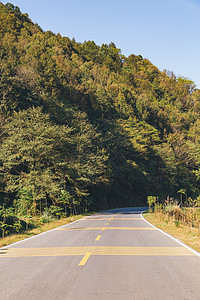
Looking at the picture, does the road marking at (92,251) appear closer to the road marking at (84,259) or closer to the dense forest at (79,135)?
the road marking at (84,259)

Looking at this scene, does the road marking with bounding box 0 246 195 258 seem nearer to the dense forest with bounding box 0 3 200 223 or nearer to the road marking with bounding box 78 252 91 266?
the road marking with bounding box 78 252 91 266

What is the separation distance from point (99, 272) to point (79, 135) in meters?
29.4

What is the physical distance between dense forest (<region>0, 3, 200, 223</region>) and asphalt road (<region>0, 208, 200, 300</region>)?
955 centimetres

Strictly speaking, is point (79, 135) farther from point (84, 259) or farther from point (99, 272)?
point (99, 272)

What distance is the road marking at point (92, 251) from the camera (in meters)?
8.10

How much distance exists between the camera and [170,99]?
9288 cm

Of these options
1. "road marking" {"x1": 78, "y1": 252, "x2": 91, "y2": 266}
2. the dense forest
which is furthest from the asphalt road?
the dense forest

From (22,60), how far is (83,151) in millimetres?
18587

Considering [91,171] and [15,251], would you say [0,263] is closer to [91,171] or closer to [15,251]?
[15,251]

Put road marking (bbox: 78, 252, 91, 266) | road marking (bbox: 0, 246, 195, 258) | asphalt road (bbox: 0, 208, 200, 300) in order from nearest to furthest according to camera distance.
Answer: asphalt road (bbox: 0, 208, 200, 300)
road marking (bbox: 78, 252, 91, 266)
road marking (bbox: 0, 246, 195, 258)

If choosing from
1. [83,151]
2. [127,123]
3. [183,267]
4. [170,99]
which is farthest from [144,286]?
[170,99]

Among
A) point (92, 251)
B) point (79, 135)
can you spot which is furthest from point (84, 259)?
point (79, 135)

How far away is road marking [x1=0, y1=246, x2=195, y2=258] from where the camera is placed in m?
8.10

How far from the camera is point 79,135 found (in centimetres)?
3494
